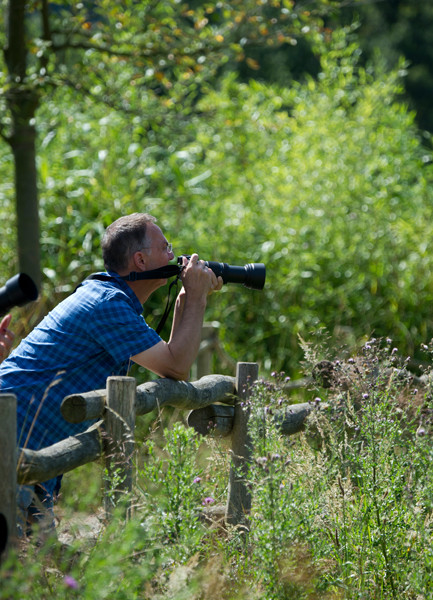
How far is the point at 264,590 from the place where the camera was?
2443mm

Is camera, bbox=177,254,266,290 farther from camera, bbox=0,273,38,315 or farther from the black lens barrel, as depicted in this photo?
camera, bbox=0,273,38,315

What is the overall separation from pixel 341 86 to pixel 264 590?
814 cm

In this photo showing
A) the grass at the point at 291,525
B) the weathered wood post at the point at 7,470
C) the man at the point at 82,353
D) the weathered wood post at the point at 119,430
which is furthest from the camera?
the man at the point at 82,353

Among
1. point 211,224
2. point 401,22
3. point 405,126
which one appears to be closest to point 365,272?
point 211,224

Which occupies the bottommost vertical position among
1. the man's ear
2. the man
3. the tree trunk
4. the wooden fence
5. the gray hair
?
the wooden fence

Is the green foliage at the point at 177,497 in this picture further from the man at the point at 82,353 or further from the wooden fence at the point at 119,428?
the man at the point at 82,353

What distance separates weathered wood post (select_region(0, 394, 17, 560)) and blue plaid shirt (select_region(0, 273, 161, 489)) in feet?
2.33

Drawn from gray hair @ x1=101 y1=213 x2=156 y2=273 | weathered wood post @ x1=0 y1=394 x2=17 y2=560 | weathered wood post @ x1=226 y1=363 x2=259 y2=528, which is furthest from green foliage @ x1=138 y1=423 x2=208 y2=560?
gray hair @ x1=101 y1=213 x2=156 y2=273

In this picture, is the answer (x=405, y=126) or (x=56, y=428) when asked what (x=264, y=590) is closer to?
(x=56, y=428)

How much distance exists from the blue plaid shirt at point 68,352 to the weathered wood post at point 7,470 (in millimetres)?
710

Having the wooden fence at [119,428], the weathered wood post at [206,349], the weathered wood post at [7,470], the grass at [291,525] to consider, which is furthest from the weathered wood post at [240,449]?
the weathered wood post at [206,349]

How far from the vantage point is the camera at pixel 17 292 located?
2867 millimetres

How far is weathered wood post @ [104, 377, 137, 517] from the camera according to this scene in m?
2.57

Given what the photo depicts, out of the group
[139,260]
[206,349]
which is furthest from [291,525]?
[206,349]
